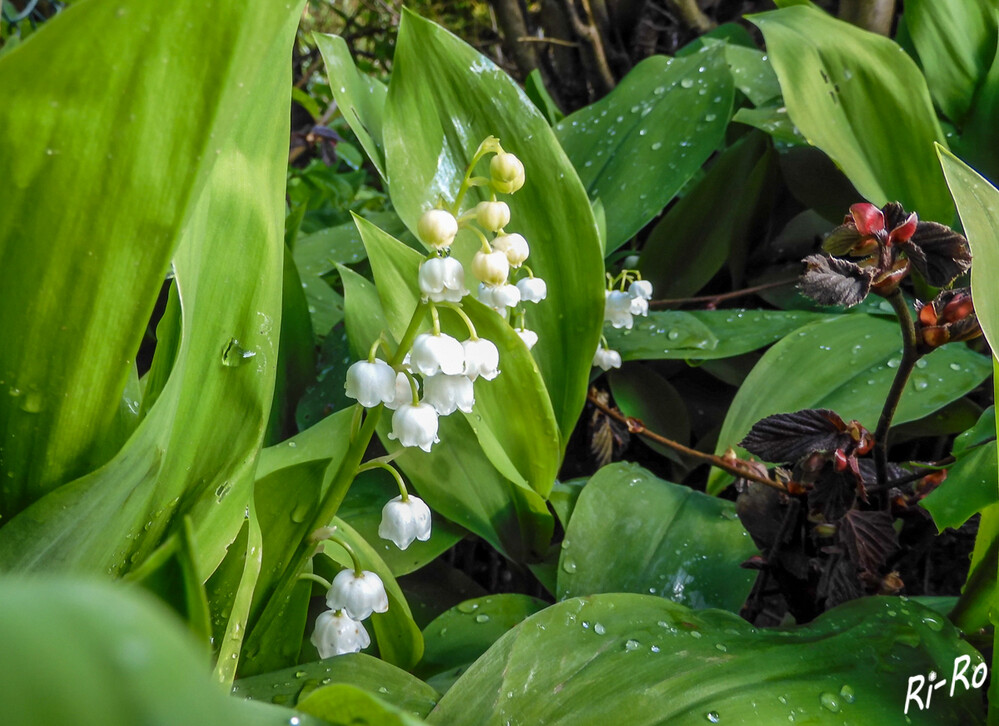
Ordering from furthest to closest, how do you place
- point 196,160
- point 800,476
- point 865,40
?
1. point 865,40
2. point 800,476
3. point 196,160

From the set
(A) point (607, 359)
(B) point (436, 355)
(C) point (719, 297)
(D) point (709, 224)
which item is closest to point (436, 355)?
(B) point (436, 355)

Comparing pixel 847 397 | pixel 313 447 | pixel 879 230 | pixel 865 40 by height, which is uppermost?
pixel 865 40

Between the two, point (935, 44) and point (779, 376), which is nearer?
point (779, 376)

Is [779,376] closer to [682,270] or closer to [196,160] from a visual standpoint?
[682,270]

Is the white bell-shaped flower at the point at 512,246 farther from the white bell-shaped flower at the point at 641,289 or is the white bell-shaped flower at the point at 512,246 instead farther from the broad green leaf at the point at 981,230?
the white bell-shaped flower at the point at 641,289

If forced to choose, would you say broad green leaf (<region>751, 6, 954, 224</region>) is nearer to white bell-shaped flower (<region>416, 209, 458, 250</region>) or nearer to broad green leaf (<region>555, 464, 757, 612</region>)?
broad green leaf (<region>555, 464, 757, 612</region>)

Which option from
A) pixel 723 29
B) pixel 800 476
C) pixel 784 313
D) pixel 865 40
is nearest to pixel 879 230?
pixel 800 476

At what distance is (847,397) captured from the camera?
88 cm

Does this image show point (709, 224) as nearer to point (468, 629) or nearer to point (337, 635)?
point (468, 629)

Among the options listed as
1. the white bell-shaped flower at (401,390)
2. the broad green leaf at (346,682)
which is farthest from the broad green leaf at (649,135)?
the broad green leaf at (346,682)

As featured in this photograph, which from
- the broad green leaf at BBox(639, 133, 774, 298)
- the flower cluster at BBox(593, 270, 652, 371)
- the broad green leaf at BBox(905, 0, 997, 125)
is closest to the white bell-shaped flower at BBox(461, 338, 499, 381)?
the flower cluster at BBox(593, 270, 652, 371)

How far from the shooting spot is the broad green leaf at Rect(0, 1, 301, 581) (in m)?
0.37

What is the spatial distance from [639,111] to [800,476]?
28.7 inches

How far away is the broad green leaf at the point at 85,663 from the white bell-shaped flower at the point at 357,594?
1.28ft
